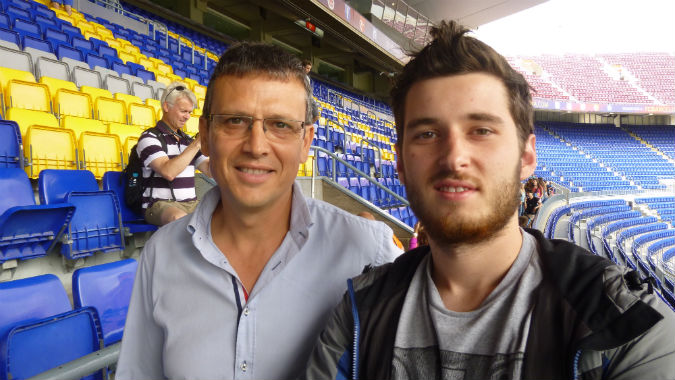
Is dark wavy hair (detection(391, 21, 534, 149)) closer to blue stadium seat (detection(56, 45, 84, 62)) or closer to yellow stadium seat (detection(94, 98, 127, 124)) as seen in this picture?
yellow stadium seat (detection(94, 98, 127, 124))

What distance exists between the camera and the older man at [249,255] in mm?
1075

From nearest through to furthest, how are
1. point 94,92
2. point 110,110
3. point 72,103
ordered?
point 72,103, point 110,110, point 94,92

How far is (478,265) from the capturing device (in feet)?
3.19

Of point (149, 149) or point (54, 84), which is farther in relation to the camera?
point (54, 84)

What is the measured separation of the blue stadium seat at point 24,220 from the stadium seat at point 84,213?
0.37 feet

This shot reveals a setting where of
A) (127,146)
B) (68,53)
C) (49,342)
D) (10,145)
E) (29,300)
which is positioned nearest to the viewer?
(49,342)

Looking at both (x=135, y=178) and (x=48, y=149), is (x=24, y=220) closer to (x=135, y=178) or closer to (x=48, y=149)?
(x=135, y=178)

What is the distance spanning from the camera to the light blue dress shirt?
1.07 m

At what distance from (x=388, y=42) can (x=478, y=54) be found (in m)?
15.2

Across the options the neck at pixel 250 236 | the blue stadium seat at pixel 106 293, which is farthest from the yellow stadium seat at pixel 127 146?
the neck at pixel 250 236

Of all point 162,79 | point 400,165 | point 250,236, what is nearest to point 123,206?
point 250,236

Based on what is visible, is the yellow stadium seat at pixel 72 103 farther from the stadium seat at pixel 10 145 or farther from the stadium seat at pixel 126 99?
the stadium seat at pixel 10 145

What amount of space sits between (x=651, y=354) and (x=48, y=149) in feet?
12.1

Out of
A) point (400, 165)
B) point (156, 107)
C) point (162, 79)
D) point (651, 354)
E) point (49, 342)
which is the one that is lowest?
point (49, 342)
